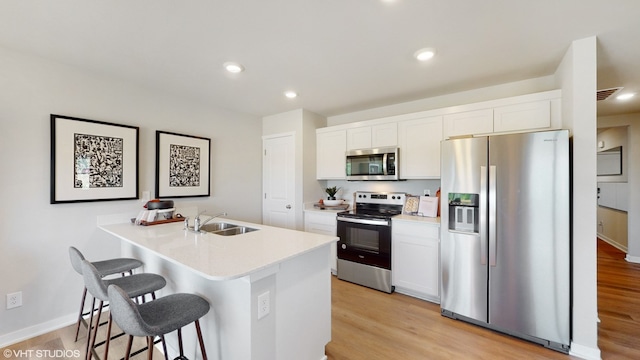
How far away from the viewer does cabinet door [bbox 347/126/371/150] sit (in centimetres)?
349

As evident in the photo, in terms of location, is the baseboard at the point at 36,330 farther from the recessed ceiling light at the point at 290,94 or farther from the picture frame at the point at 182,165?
the recessed ceiling light at the point at 290,94

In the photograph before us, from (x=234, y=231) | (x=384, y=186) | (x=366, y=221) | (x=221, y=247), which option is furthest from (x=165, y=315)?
(x=384, y=186)

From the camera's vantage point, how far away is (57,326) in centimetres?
227

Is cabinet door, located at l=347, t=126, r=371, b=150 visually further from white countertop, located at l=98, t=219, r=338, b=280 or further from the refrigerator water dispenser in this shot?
white countertop, located at l=98, t=219, r=338, b=280

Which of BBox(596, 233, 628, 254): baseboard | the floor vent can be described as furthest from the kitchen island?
BBox(596, 233, 628, 254): baseboard

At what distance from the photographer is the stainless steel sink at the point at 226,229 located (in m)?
2.45

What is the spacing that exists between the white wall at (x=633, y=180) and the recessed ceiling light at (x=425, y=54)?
433cm

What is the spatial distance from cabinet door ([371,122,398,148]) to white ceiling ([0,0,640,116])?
1.83 feet

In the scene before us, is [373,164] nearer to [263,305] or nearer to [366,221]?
[366,221]

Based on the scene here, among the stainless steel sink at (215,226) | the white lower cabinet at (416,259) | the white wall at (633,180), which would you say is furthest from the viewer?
the white wall at (633,180)

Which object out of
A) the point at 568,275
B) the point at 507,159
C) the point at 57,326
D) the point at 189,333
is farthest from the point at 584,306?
the point at 57,326

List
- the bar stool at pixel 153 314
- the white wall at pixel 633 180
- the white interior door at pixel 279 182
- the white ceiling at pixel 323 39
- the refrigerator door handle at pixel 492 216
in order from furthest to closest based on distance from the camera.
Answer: the white wall at pixel 633 180
the white interior door at pixel 279 182
the refrigerator door handle at pixel 492 216
the white ceiling at pixel 323 39
the bar stool at pixel 153 314

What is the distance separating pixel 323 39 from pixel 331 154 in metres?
2.03

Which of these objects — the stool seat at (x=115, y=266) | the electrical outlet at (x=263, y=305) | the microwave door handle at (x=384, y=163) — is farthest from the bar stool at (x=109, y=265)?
the microwave door handle at (x=384, y=163)
